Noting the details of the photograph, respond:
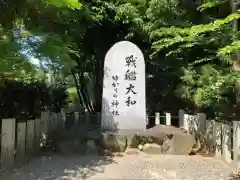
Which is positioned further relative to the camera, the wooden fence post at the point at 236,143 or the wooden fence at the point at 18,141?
the wooden fence post at the point at 236,143

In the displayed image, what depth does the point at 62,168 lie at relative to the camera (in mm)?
7699

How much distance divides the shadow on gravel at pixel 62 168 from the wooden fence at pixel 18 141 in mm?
283

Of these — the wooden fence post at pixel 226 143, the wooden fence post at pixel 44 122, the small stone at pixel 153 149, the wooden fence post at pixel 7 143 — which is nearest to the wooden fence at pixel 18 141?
the wooden fence post at pixel 7 143

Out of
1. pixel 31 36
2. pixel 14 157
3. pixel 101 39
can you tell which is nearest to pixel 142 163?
pixel 14 157

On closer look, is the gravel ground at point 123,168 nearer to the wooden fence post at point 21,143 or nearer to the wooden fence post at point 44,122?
the wooden fence post at point 21,143

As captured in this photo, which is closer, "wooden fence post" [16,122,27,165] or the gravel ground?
the gravel ground

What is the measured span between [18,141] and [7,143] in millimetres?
465

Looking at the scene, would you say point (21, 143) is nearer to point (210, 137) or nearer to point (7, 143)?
point (7, 143)

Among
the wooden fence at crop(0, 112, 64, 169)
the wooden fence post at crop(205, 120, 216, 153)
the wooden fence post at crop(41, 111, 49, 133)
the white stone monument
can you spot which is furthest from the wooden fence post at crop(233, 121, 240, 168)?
the wooden fence post at crop(41, 111, 49, 133)

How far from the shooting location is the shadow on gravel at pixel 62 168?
691 centimetres

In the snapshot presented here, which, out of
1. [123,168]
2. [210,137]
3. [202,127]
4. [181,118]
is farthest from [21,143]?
[181,118]

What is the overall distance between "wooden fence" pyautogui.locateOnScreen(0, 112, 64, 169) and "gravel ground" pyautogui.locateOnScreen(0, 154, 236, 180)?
30cm

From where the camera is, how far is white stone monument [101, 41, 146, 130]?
11367 mm

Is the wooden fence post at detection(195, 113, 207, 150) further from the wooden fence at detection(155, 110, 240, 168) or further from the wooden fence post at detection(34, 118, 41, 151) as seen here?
the wooden fence post at detection(34, 118, 41, 151)
